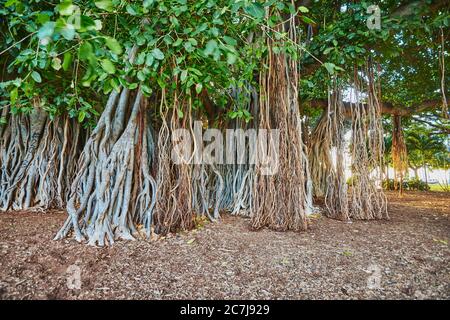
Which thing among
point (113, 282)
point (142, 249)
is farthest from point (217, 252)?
point (113, 282)

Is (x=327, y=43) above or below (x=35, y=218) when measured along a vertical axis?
above

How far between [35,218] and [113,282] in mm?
1756

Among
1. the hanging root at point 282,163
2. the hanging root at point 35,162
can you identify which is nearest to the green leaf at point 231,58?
the hanging root at point 282,163

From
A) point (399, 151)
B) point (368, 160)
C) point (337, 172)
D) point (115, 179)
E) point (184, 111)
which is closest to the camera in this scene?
point (115, 179)

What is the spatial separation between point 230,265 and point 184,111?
1562 mm

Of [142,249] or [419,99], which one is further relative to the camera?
[419,99]

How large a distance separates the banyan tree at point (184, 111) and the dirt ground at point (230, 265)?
10.4 inches

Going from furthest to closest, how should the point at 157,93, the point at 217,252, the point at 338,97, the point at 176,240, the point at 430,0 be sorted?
the point at 338,97, the point at 157,93, the point at 430,0, the point at 176,240, the point at 217,252

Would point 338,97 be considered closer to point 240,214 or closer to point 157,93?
point 240,214

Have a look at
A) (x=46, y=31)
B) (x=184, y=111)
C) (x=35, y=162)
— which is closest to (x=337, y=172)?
(x=184, y=111)

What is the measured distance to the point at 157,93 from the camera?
2787 mm

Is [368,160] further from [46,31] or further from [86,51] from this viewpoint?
[46,31]

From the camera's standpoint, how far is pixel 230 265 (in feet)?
5.57
